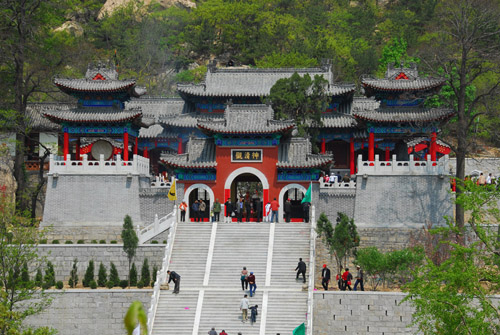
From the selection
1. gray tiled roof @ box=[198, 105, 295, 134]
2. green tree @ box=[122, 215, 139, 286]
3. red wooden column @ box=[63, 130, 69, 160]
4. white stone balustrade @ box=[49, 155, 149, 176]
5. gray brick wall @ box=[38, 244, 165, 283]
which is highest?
gray tiled roof @ box=[198, 105, 295, 134]

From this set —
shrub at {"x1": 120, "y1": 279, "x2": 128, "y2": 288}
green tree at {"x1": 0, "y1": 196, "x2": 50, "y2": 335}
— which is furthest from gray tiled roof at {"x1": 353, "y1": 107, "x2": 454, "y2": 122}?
green tree at {"x1": 0, "y1": 196, "x2": 50, "y2": 335}

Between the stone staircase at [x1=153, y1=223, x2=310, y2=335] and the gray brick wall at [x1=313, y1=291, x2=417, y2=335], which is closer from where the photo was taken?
the stone staircase at [x1=153, y1=223, x2=310, y2=335]

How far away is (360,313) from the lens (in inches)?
1239

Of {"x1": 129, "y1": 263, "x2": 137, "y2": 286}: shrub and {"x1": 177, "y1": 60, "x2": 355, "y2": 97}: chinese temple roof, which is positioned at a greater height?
{"x1": 177, "y1": 60, "x2": 355, "y2": 97}: chinese temple roof

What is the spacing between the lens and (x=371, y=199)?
3919 centimetres

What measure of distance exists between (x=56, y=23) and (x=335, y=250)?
80.3 ft

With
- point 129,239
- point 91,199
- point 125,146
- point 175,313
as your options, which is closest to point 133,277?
point 129,239

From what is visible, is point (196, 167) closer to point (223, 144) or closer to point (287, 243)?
point (223, 144)

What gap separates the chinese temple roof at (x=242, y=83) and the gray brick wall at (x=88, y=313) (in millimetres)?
17462

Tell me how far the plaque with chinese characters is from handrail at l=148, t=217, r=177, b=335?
4.79m

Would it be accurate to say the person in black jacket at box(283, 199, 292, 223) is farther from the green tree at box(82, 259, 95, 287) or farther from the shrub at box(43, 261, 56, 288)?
the shrub at box(43, 261, 56, 288)

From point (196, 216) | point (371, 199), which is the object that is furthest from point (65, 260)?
point (371, 199)

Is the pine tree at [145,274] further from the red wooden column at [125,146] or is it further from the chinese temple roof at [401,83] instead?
the chinese temple roof at [401,83]

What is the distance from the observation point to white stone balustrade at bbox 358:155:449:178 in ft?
127
